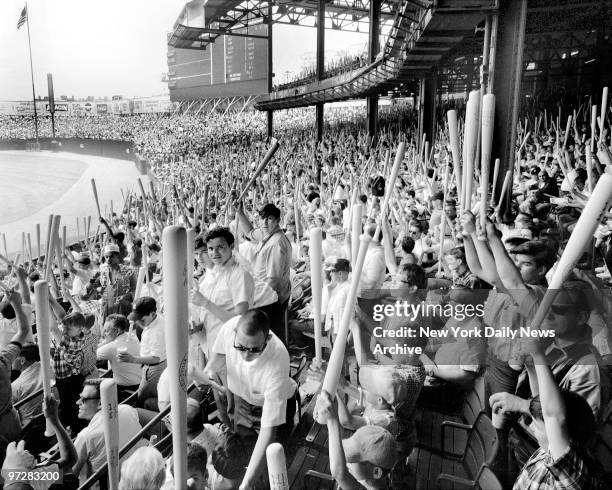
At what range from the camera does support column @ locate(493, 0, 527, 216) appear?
6660 millimetres

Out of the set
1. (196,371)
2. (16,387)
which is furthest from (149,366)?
(16,387)

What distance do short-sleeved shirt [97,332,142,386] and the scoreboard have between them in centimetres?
3637

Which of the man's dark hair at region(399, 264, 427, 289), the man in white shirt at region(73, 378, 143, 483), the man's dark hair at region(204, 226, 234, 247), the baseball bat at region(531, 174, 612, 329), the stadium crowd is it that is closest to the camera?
the baseball bat at region(531, 174, 612, 329)

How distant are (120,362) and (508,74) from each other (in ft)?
19.3

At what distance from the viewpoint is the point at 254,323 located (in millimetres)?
2266

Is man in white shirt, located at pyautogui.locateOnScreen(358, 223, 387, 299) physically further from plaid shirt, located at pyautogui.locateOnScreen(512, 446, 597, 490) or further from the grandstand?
plaid shirt, located at pyautogui.locateOnScreen(512, 446, 597, 490)

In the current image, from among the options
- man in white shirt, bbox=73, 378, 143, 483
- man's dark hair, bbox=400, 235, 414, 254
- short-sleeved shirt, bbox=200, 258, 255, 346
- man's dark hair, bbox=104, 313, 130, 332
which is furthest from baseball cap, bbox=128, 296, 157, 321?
man's dark hair, bbox=400, 235, 414, 254

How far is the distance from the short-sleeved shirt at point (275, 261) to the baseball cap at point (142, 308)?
0.75m

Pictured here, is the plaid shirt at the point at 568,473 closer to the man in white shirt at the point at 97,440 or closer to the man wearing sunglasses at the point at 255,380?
the man wearing sunglasses at the point at 255,380

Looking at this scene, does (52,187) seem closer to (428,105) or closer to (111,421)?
(428,105)

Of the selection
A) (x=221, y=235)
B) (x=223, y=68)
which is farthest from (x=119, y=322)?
(x=223, y=68)

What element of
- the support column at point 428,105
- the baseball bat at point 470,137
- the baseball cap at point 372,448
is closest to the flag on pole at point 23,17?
the support column at point 428,105

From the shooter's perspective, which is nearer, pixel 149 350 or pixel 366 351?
pixel 366 351

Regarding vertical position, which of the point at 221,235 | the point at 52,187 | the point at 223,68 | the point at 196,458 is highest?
the point at 223,68
